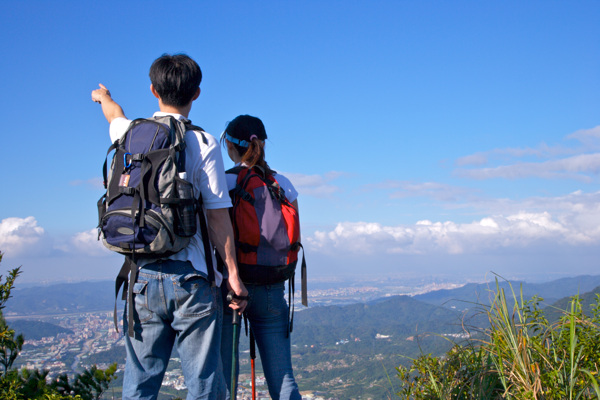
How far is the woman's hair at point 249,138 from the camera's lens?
113 inches

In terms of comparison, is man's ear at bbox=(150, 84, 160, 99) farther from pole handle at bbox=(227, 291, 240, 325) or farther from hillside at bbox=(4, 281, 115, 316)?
hillside at bbox=(4, 281, 115, 316)

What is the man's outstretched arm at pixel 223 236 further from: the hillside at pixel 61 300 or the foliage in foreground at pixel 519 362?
the hillside at pixel 61 300

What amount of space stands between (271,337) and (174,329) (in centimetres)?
73

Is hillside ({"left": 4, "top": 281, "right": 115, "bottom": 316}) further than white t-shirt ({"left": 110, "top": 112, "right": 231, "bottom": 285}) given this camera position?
Yes

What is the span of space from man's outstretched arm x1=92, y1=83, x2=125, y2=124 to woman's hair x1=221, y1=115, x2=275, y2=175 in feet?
2.22

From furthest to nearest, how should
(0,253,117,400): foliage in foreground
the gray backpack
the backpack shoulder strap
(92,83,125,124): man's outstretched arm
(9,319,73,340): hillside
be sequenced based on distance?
(9,319,73,340): hillside
(0,253,117,400): foliage in foreground
the backpack shoulder strap
(92,83,125,124): man's outstretched arm
the gray backpack

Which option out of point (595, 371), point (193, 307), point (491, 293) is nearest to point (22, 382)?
point (193, 307)

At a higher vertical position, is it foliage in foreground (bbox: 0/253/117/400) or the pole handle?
the pole handle

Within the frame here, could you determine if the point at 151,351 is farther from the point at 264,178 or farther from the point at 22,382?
the point at 22,382

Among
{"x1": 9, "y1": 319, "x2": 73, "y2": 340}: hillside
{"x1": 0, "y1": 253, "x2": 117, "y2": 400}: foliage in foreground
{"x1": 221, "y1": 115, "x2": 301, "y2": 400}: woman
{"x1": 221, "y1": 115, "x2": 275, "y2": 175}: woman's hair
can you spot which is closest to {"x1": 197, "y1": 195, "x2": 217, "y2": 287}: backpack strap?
{"x1": 221, "y1": 115, "x2": 301, "y2": 400}: woman

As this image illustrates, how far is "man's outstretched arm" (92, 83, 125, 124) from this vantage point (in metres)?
2.58

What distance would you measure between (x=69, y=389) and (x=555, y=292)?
7230 cm

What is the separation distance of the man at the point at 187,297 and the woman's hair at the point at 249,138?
0.61 metres

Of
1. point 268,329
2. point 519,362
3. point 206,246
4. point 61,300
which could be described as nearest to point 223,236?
point 206,246
